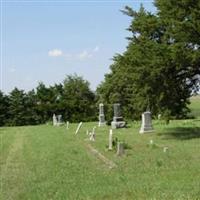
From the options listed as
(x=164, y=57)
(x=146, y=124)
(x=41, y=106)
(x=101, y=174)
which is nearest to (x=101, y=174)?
(x=101, y=174)

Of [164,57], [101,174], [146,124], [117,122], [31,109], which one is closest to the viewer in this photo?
[101,174]

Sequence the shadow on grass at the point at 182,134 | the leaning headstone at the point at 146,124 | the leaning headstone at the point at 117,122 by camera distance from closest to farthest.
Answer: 1. the shadow on grass at the point at 182,134
2. the leaning headstone at the point at 146,124
3. the leaning headstone at the point at 117,122

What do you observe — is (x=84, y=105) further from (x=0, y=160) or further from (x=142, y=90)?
(x=0, y=160)

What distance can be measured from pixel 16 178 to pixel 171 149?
8713 mm

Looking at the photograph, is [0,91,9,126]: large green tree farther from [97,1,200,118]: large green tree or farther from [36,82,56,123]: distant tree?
[97,1,200,118]: large green tree

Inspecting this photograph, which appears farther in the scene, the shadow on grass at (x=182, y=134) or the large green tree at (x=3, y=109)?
the large green tree at (x=3, y=109)

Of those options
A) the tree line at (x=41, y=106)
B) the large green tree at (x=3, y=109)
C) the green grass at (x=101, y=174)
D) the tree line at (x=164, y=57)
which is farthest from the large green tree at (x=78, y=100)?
the green grass at (x=101, y=174)

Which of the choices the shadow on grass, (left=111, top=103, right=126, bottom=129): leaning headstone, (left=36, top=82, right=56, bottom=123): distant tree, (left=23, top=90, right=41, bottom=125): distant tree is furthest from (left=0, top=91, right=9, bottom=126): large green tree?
the shadow on grass

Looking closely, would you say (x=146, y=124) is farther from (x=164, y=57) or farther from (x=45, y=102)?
(x=45, y=102)

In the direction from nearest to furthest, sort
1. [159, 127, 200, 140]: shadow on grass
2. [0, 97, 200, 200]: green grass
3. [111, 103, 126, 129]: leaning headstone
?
[0, 97, 200, 200]: green grass < [159, 127, 200, 140]: shadow on grass < [111, 103, 126, 129]: leaning headstone

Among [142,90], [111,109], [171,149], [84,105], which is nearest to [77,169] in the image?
[171,149]

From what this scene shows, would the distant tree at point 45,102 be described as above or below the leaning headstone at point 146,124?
above

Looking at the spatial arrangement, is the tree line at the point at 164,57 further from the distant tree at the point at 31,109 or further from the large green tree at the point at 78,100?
the distant tree at the point at 31,109

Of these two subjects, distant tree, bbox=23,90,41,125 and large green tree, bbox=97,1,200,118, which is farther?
distant tree, bbox=23,90,41,125
